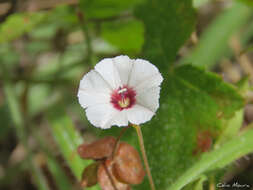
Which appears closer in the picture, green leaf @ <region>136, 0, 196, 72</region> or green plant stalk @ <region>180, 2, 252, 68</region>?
green leaf @ <region>136, 0, 196, 72</region>

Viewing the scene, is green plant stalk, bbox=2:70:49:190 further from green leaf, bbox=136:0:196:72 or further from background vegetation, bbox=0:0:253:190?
green leaf, bbox=136:0:196:72

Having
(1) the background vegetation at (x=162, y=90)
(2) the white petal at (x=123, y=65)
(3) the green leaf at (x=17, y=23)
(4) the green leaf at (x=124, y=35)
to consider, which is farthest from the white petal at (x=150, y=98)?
(4) the green leaf at (x=124, y=35)

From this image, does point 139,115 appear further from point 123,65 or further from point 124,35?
point 124,35

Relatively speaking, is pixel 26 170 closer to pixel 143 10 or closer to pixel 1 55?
pixel 1 55

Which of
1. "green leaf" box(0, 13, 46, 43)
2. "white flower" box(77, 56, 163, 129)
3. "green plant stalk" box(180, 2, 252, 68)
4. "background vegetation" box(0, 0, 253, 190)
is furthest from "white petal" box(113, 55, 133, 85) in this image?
"green plant stalk" box(180, 2, 252, 68)

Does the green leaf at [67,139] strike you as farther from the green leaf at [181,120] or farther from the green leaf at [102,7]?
the green leaf at [102,7]

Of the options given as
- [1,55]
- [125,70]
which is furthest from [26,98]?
[125,70]

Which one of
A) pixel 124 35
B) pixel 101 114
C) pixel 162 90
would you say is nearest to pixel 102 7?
pixel 124 35

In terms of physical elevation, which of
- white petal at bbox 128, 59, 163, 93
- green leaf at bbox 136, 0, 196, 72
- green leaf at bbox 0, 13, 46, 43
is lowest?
white petal at bbox 128, 59, 163, 93

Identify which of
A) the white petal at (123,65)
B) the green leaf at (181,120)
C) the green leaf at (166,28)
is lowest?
the green leaf at (181,120)
